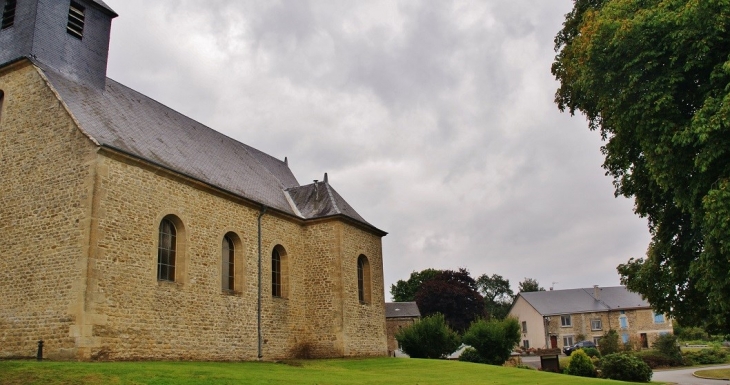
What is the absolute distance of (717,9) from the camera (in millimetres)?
11297

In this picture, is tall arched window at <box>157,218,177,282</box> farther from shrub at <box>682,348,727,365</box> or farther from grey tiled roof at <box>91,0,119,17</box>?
shrub at <box>682,348,727,365</box>

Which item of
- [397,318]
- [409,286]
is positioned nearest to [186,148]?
[397,318]

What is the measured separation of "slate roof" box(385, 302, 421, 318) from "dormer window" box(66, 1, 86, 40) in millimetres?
36463

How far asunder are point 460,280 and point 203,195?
4522 centimetres

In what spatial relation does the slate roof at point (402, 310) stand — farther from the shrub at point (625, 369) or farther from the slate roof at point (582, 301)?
the shrub at point (625, 369)

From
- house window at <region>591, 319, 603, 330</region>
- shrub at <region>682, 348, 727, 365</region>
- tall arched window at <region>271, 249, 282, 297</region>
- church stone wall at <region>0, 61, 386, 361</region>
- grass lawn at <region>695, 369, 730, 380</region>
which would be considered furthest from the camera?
house window at <region>591, 319, 603, 330</region>

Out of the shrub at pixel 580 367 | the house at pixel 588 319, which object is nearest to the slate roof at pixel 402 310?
the house at pixel 588 319

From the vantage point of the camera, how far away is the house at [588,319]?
168 feet

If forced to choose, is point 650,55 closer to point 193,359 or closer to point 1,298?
point 193,359

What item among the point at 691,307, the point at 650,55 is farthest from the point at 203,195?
the point at 691,307

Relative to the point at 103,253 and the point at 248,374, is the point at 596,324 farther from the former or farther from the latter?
the point at 103,253

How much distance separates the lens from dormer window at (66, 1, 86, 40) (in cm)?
1730

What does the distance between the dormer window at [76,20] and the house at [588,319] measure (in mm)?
45962

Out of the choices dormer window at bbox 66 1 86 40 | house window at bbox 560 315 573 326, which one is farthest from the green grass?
house window at bbox 560 315 573 326
